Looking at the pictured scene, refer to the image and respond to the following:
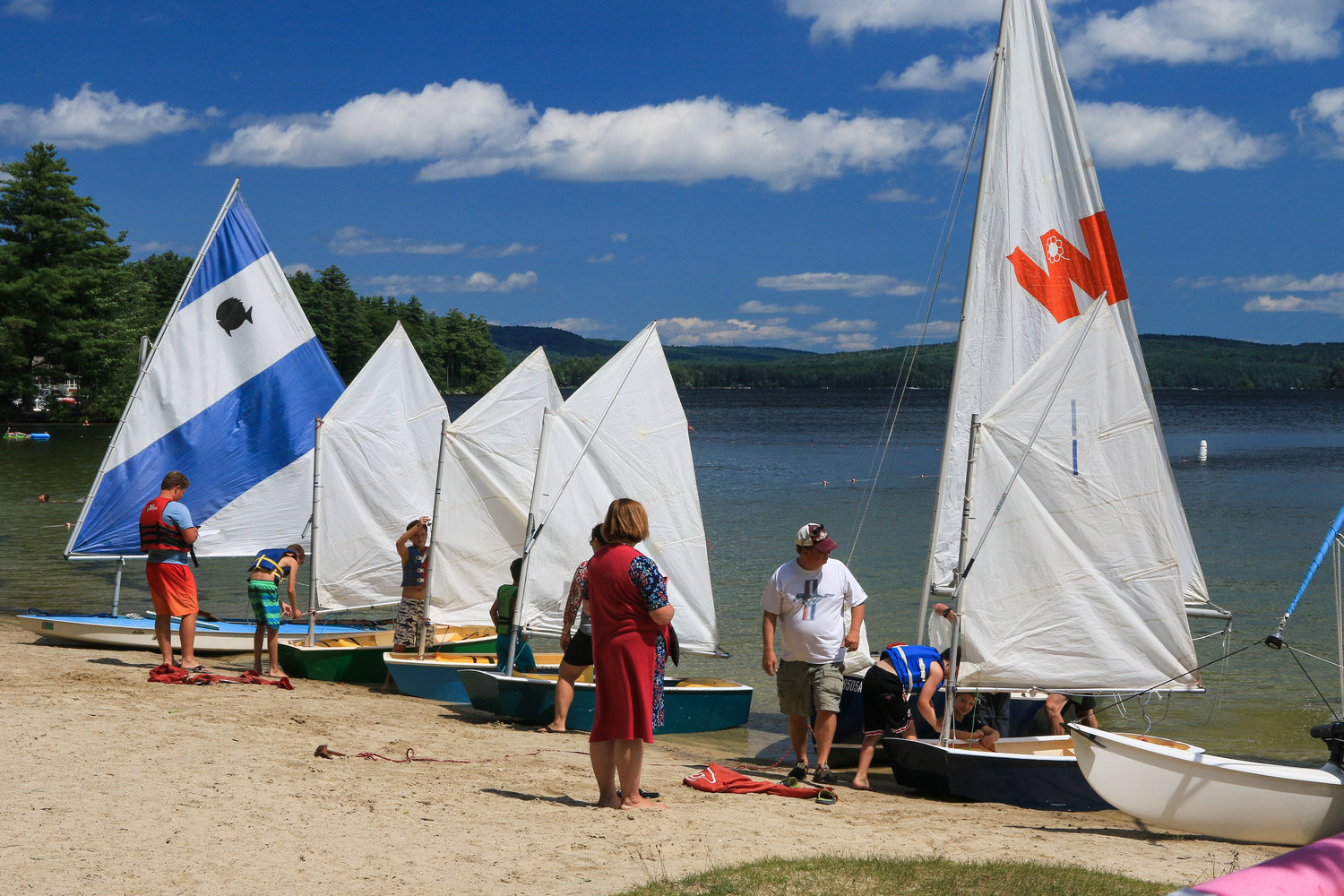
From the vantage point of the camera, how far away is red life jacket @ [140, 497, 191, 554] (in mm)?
9938

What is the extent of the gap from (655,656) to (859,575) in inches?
609

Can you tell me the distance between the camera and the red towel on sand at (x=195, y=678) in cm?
978

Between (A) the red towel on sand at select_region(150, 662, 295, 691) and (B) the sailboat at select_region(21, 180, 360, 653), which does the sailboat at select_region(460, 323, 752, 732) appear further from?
(B) the sailboat at select_region(21, 180, 360, 653)

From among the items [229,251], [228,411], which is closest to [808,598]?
[228,411]

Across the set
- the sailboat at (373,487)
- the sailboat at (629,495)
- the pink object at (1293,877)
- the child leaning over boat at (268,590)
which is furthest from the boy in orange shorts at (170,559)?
the pink object at (1293,877)

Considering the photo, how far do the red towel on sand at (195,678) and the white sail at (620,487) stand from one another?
2532 mm

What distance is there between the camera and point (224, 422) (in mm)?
13039

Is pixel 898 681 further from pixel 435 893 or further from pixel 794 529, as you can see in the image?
pixel 794 529

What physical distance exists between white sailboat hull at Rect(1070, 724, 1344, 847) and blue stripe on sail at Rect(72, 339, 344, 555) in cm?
989

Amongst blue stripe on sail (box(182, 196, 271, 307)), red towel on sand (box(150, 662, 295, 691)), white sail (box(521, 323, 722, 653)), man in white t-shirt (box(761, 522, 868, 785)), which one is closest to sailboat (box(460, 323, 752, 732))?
white sail (box(521, 323, 722, 653))

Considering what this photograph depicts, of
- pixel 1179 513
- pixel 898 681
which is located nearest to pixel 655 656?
pixel 898 681

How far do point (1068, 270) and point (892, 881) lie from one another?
21.3 feet

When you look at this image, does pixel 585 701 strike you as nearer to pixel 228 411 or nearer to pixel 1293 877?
pixel 1293 877

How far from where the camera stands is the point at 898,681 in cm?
820
